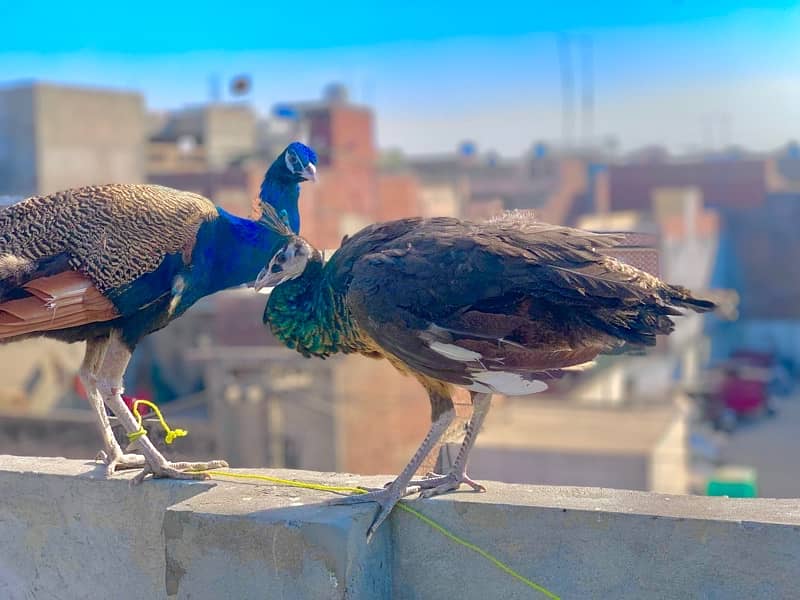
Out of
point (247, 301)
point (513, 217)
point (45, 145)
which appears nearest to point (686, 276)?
point (247, 301)

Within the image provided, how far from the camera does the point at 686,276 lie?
1161 inches

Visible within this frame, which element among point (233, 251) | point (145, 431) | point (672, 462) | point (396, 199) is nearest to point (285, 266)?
point (233, 251)

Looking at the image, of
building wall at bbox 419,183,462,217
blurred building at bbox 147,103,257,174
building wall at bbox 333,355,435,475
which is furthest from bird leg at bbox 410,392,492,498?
blurred building at bbox 147,103,257,174

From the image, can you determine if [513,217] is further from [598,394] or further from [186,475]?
[598,394]

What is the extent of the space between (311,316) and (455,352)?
694 mm

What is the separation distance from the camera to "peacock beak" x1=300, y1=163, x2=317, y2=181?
4.61 m

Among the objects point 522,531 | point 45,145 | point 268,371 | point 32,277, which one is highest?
point 45,145

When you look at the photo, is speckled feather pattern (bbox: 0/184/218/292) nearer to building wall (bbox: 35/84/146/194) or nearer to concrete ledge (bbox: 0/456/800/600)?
concrete ledge (bbox: 0/456/800/600)

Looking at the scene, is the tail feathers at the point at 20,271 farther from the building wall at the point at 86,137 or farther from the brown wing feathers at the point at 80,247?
the building wall at the point at 86,137

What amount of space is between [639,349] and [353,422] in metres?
13.0

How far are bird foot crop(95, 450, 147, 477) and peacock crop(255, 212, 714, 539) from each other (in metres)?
1.02

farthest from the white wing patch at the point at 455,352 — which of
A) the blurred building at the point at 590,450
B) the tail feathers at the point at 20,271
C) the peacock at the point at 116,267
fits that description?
the blurred building at the point at 590,450

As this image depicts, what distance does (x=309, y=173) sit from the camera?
15.2ft

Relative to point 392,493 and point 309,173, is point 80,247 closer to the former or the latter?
point 309,173
